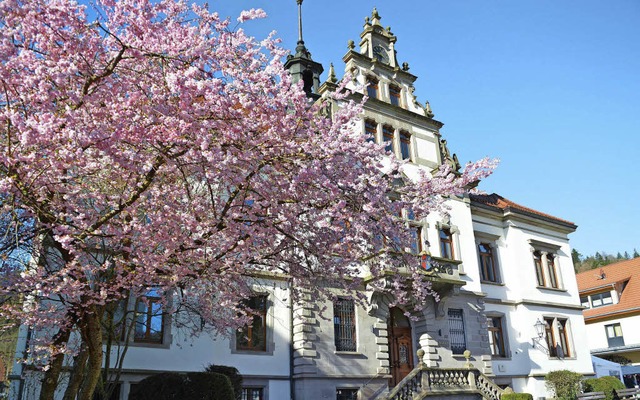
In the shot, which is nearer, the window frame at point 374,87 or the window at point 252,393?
the window at point 252,393

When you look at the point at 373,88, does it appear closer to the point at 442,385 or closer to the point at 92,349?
the point at 442,385

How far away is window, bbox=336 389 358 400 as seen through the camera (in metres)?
18.0

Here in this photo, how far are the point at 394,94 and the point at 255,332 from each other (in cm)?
1341

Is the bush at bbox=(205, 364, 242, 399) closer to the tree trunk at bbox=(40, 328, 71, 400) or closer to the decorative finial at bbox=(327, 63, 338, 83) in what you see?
the tree trunk at bbox=(40, 328, 71, 400)

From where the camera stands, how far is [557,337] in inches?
1008

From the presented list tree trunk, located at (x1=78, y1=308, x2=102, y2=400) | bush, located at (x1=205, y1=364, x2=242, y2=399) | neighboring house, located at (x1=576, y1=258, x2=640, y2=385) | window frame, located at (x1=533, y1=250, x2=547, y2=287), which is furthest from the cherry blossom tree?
neighboring house, located at (x1=576, y1=258, x2=640, y2=385)

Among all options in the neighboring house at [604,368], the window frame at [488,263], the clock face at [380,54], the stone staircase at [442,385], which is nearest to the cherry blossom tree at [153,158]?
the stone staircase at [442,385]

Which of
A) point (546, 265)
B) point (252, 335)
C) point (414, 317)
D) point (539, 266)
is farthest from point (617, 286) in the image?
point (252, 335)

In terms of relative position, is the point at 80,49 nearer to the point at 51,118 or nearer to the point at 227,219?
Result: the point at 51,118

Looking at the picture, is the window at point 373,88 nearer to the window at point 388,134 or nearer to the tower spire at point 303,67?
the window at point 388,134

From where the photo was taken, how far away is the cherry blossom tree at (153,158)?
21.8 ft

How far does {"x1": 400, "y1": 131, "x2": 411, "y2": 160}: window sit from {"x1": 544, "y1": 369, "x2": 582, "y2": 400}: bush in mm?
12129

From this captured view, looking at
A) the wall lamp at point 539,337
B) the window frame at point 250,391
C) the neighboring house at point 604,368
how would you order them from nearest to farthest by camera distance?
the window frame at point 250,391 → the wall lamp at point 539,337 → the neighboring house at point 604,368

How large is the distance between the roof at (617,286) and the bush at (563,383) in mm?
18005
